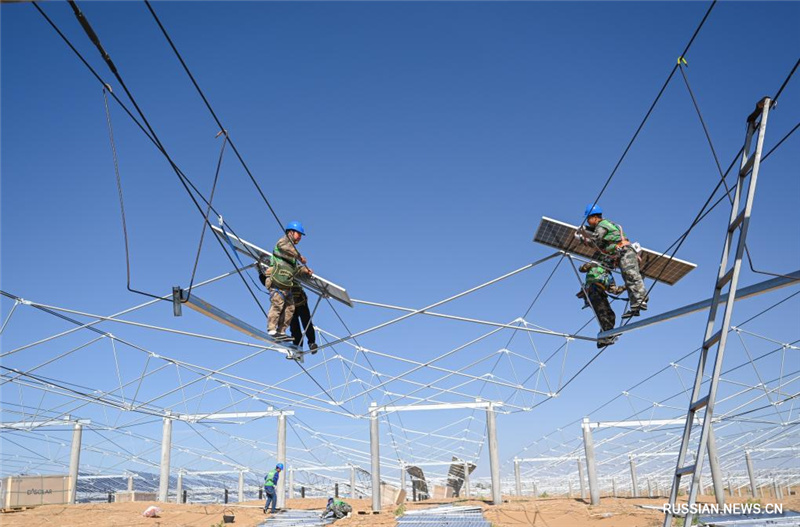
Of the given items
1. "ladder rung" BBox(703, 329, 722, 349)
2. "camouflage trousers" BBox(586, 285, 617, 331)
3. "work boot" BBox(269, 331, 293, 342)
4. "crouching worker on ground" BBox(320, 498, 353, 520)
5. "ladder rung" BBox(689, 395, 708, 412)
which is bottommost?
"crouching worker on ground" BBox(320, 498, 353, 520)

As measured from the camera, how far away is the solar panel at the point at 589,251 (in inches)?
372

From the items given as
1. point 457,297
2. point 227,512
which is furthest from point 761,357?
point 227,512

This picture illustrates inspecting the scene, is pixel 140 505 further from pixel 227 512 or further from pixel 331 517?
pixel 331 517

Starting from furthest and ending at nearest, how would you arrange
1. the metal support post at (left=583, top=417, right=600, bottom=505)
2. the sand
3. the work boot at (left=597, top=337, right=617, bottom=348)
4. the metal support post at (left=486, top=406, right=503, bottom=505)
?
the metal support post at (left=486, top=406, right=503, bottom=505) → the metal support post at (left=583, top=417, right=600, bottom=505) → the sand → the work boot at (left=597, top=337, right=617, bottom=348)

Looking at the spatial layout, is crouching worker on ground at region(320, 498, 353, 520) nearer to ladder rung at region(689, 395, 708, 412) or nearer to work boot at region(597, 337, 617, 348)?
work boot at region(597, 337, 617, 348)

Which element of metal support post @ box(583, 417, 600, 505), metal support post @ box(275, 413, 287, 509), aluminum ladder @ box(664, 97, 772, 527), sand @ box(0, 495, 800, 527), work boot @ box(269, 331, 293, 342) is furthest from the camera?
metal support post @ box(275, 413, 287, 509)

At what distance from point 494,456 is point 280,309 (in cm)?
1044

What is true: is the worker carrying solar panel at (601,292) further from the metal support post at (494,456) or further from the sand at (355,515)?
the metal support post at (494,456)

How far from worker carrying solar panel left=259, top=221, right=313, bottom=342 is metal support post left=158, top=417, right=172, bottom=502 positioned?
535 inches

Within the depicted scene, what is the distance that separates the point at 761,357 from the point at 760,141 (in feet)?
46.6

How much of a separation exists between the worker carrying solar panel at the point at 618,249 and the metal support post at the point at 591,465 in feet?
31.2

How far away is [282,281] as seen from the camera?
913 centimetres

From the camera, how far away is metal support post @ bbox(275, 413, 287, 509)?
19.5 metres

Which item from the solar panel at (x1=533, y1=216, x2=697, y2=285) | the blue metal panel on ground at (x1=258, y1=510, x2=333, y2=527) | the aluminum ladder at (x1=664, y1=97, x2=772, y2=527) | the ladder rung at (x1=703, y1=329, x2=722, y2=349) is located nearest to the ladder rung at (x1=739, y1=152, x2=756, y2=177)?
the aluminum ladder at (x1=664, y1=97, x2=772, y2=527)
